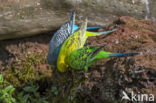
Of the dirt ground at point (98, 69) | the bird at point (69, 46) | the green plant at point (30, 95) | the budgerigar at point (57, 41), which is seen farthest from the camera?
the green plant at point (30, 95)

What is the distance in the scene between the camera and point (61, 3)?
390 cm

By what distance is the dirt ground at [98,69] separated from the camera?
87.4 inches

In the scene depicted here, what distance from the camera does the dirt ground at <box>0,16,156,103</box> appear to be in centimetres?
222

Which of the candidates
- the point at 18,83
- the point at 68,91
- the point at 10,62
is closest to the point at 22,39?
the point at 10,62

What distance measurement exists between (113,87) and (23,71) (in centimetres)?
224

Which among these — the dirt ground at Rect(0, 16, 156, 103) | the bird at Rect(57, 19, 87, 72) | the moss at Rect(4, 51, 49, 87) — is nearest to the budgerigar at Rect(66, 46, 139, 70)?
the dirt ground at Rect(0, 16, 156, 103)

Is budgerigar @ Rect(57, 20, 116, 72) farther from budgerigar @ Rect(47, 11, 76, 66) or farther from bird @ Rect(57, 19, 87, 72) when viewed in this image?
budgerigar @ Rect(47, 11, 76, 66)

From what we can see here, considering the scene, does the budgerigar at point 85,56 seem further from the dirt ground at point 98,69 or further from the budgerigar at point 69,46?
the budgerigar at point 69,46

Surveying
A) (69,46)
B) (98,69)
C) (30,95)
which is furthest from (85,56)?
(30,95)

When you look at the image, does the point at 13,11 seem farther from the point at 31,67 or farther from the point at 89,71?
the point at 89,71

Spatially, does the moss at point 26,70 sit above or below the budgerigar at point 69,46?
below

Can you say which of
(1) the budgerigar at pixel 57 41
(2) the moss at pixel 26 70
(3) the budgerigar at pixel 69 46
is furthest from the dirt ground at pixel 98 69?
(1) the budgerigar at pixel 57 41

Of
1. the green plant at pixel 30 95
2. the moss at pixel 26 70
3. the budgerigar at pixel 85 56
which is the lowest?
the green plant at pixel 30 95

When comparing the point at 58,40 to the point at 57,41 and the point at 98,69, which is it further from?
the point at 98,69
